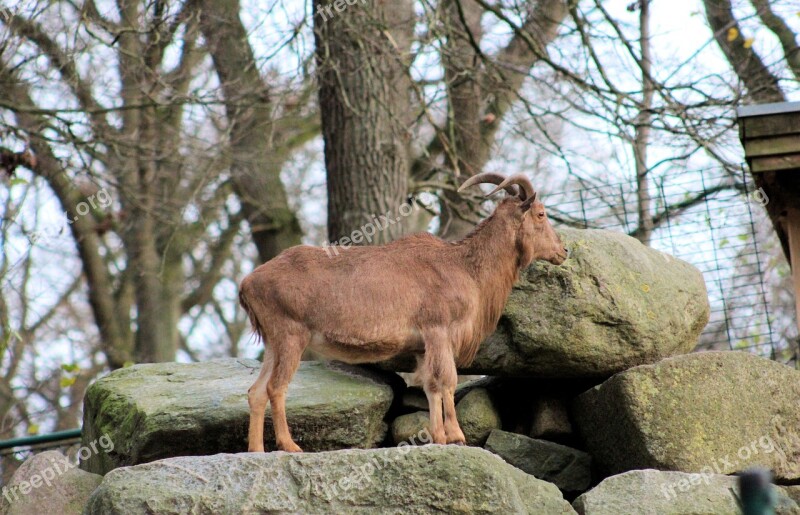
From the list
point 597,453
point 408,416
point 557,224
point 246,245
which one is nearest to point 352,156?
point 557,224

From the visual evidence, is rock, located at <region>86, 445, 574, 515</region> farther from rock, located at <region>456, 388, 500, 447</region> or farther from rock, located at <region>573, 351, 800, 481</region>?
rock, located at <region>456, 388, 500, 447</region>

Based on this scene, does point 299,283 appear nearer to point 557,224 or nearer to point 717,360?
point 717,360

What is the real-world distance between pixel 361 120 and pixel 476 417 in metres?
4.09

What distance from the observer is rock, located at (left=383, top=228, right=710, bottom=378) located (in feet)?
28.3

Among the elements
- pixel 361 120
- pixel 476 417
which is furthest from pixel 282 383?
pixel 361 120

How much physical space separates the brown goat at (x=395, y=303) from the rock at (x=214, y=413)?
0.58 meters

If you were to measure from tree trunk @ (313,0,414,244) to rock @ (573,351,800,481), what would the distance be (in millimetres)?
3653

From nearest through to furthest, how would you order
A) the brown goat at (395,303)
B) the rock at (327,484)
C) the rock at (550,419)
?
the rock at (327,484)
the brown goat at (395,303)
the rock at (550,419)

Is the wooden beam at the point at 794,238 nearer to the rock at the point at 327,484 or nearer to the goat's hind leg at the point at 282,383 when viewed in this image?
the rock at the point at 327,484

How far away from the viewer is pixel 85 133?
42.8 ft

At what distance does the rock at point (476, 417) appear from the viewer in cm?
883

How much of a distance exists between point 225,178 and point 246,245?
4.55 m
